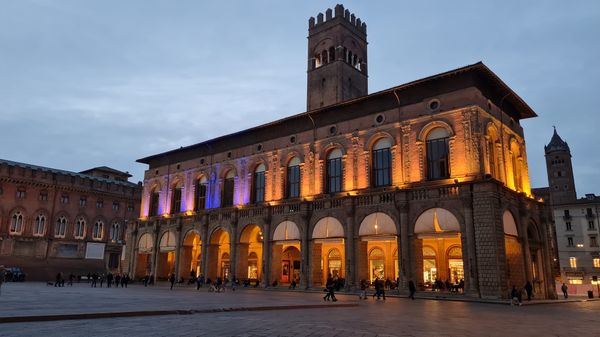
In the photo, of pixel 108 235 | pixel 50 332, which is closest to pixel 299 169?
pixel 50 332

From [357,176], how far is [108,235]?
149 feet

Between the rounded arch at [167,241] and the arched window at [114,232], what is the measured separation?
68.4 ft

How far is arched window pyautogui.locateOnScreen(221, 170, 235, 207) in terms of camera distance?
45219 mm

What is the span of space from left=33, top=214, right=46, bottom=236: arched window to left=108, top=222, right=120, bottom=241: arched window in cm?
921

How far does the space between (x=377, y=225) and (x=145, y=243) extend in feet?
99.8

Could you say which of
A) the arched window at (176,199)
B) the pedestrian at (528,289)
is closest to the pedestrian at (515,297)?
the pedestrian at (528,289)

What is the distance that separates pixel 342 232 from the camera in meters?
34.6

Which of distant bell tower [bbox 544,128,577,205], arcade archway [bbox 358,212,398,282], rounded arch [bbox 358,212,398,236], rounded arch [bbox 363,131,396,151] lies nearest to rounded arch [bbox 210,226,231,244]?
arcade archway [bbox 358,212,398,282]

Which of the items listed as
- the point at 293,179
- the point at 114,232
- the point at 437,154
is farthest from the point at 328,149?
the point at 114,232

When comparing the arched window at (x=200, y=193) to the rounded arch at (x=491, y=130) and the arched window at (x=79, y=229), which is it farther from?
the rounded arch at (x=491, y=130)

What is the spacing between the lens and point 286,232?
38.1 metres

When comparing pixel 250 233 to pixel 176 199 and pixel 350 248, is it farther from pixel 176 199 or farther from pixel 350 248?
pixel 176 199

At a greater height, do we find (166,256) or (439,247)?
(439,247)

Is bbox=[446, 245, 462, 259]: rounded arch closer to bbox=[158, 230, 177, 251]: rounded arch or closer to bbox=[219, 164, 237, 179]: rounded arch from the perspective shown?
bbox=[219, 164, 237, 179]: rounded arch
